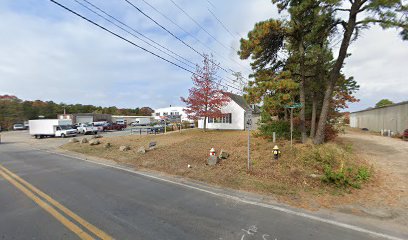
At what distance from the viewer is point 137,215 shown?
15.4 feet

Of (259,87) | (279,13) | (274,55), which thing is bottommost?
(259,87)

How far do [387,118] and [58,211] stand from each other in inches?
1295

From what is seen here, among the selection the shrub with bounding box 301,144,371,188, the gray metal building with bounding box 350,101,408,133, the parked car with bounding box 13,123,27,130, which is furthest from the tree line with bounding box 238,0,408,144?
the parked car with bounding box 13,123,27,130

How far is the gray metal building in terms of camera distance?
71.4ft

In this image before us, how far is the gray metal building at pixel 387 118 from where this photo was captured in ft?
71.4

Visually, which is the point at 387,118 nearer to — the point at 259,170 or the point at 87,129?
the point at 259,170

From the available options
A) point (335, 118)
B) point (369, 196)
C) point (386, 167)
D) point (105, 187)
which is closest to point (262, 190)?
point (369, 196)

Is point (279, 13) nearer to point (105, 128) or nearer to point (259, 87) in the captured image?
point (259, 87)

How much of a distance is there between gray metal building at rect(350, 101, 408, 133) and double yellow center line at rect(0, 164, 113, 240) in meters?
27.6

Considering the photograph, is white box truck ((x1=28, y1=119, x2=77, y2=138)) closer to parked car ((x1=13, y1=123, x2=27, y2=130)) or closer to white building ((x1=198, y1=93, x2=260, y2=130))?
white building ((x1=198, y1=93, x2=260, y2=130))

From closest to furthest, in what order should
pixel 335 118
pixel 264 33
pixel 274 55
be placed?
pixel 264 33 < pixel 274 55 < pixel 335 118

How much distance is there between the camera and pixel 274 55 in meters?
13.1

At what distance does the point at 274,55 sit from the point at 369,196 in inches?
366

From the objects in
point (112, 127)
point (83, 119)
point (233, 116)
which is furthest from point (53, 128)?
point (83, 119)
